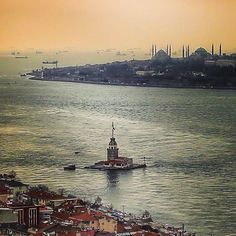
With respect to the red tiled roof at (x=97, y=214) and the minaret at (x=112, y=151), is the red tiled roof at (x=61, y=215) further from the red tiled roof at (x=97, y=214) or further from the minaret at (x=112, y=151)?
the minaret at (x=112, y=151)

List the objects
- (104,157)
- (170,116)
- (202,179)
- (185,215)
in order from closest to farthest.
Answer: (185,215) → (202,179) → (104,157) → (170,116)

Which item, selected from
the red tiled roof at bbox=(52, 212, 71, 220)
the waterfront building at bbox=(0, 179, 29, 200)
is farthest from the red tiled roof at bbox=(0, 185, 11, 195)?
the red tiled roof at bbox=(52, 212, 71, 220)

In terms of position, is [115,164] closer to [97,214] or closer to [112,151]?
[112,151]

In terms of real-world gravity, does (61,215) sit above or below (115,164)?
above

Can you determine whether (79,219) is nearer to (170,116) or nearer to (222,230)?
(222,230)

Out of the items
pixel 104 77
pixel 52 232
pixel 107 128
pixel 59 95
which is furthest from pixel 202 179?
pixel 104 77

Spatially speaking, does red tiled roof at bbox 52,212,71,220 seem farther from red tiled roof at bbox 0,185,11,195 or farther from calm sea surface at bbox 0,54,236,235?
calm sea surface at bbox 0,54,236,235

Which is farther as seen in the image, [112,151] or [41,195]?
[112,151]

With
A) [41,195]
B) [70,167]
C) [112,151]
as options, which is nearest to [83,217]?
[41,195]
